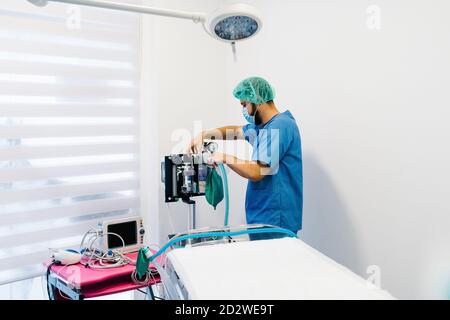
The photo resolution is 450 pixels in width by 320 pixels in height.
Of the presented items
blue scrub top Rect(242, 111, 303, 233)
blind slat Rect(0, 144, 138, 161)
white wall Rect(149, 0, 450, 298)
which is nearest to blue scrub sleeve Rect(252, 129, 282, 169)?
blue scrub top Rect(242, 111, 303, 233)

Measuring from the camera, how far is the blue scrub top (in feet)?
5.16

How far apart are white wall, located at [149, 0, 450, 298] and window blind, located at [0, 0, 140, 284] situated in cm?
25

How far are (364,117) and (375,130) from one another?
84mm

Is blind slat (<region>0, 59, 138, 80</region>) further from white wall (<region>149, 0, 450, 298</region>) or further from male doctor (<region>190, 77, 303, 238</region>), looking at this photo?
male doctor (<region>190, 77, 303, 238</region>)

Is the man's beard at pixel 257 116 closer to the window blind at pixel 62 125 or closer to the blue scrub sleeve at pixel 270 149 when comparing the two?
the blue scrub sleeve at pixel 270 149

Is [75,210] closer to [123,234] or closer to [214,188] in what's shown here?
[123,234]

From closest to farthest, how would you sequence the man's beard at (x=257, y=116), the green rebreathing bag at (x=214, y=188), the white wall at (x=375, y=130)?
1. the white wall at (x=375, y=130)
2. the green rebreathing bag at (x=214, y=188)
3. the man's beard at (x=257, y=116)

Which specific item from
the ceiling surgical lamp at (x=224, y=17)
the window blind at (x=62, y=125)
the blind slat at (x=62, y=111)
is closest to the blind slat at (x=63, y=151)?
the window blind at (x=62, y=125)

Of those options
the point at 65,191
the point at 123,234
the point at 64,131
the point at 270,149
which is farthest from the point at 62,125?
the point at 270,149

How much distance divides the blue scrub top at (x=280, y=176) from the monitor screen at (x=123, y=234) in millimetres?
713

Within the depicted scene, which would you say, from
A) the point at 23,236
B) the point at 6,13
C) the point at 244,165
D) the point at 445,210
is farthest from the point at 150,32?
the point at 445,210

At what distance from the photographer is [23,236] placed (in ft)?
6.28

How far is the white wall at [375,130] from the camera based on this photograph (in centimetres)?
124

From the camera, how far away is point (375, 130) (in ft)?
4.81
